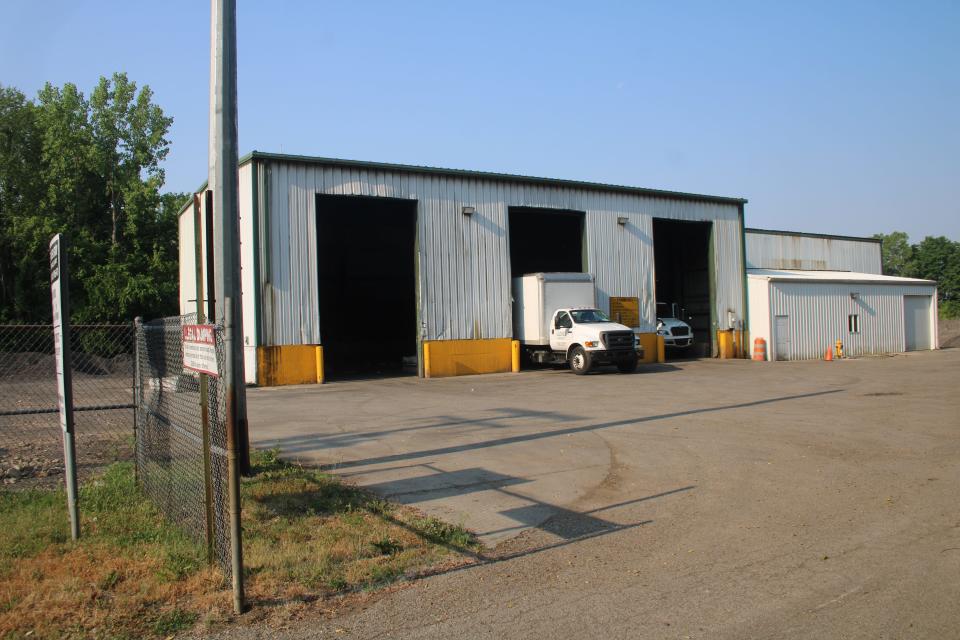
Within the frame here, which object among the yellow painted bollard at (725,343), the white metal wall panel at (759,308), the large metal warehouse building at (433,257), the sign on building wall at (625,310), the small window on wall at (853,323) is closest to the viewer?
the large metal warehouse building at (433,257)

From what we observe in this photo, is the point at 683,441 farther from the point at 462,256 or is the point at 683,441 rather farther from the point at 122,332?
the point at 122,332

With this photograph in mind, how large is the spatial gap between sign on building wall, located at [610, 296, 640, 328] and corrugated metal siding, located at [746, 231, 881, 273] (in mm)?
13462

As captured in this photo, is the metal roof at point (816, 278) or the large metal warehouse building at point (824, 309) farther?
the metal roof at point (816, 278)

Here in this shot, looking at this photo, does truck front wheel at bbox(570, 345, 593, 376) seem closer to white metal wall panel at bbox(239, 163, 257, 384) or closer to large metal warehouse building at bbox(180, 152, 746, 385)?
large metal warehouse building at bbox(180, 152, 746, 385)

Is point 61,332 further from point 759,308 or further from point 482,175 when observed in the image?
point 759,308

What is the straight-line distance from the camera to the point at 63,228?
1663 inches

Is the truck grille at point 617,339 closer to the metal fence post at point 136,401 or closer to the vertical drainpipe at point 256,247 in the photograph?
the vertical drainpipe at point 256,247

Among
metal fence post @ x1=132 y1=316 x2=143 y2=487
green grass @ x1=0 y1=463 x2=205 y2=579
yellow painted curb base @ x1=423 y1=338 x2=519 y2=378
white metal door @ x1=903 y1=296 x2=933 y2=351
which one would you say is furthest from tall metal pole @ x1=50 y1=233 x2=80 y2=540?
white metal door @ x1=903 y1=296 x2=933 y2=351

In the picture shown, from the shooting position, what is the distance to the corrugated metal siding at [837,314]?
33.9 meters

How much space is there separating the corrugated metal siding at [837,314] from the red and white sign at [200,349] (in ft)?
103

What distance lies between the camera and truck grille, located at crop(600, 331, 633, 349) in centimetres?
2508

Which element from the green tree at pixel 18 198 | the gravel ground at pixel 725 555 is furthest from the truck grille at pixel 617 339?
the green tree at pixel 18 198

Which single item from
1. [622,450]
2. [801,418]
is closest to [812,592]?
[622,450]

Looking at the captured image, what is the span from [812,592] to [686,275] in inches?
1330
